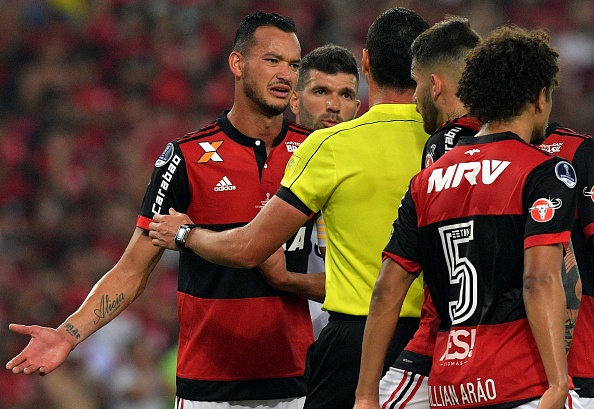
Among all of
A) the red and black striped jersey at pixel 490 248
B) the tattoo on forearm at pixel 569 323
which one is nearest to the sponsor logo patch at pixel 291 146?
the red and black striped jersey at pixel 490 248

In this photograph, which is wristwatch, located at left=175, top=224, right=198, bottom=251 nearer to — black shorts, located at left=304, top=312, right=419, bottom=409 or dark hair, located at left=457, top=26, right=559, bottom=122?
black shorts, located at left=304, top=312, right=419, bottom=409

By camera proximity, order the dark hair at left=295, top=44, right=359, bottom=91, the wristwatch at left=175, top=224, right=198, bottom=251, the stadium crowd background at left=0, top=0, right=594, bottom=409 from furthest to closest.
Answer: the stadium crowd background at left=0, top=0, right=594, bottom=409 < the dark hair at left=295, top=44, right=359, bottom=91 < the wristwatch at left=175, top=224, right=198, bottom=251

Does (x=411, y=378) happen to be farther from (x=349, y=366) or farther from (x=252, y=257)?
(x=252, y=257)

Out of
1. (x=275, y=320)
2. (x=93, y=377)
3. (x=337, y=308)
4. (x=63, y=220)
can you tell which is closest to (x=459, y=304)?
(x=337, y=308)

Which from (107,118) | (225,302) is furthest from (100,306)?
(107,118)

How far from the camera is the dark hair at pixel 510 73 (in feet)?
10.7

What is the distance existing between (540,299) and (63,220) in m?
8.31

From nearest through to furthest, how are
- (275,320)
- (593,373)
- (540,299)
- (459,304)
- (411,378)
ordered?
(540,299)
(459,304)
(411,378)
(593,373)
(275,320)

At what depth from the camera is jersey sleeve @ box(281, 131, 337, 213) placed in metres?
3.91

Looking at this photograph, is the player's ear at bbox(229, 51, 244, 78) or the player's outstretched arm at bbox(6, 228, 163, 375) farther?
the player's ear at bbox(229, 51, 244, 78)

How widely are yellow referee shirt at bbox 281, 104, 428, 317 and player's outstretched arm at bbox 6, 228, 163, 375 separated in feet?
3.60

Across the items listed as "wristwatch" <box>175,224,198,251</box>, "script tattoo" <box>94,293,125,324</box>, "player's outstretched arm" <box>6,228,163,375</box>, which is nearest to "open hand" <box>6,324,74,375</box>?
"player's outstretched arm" <box>6,228,163,375</box>

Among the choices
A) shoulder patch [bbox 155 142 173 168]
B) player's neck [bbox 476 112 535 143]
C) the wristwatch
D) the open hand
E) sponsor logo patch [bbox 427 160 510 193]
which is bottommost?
the open hand

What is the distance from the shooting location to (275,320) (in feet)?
15.5
